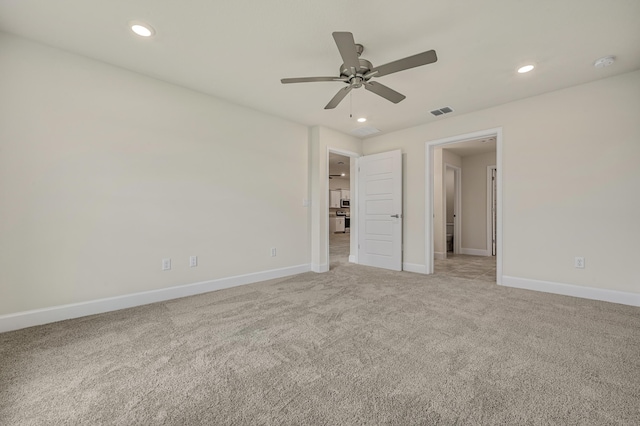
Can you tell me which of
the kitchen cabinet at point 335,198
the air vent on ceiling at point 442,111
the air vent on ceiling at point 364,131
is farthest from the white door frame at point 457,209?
the kitchen cabinet at point 335,198

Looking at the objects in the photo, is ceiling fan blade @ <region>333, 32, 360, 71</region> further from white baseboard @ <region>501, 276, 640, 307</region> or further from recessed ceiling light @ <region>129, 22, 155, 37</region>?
white baseboard @ <region>501, 276, 640, 307</region>

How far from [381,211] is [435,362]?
340cm

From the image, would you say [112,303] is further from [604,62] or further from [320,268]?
[604,62]

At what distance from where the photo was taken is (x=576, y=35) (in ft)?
7.36

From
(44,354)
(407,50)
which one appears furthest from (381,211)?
(44,354)

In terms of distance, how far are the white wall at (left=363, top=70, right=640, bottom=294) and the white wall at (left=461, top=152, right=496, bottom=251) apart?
3.11 metres

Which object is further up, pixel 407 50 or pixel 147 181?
pixel 407 50

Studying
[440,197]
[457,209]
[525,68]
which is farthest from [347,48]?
[457,209]

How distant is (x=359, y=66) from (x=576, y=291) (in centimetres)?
367

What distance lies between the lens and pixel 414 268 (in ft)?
15.1

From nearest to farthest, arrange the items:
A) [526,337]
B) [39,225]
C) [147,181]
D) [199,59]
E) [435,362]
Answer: [435,362] → [526,337] → [39,225] → [199,59] → [147,181]

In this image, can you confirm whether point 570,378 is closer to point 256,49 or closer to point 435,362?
point 435,362

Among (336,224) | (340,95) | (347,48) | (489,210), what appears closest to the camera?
(347,48)

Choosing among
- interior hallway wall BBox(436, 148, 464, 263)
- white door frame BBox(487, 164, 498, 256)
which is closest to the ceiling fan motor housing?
interior hallway wall BBox(436, 148, 464, 263)
